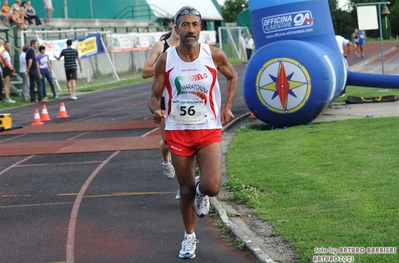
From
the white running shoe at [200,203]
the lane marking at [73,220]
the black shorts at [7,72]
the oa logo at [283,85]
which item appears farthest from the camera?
the black shorts at [7,72]

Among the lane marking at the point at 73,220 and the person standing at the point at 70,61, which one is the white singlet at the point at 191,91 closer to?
the lane marking at the point at 73,220

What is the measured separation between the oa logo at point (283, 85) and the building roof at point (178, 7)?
3843 centimetres

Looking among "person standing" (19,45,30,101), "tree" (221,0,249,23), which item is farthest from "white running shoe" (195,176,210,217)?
"tree" (221,0,249,23)

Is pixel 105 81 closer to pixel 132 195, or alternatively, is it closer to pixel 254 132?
pixel 254 132

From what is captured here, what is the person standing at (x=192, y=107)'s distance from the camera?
6.52 m

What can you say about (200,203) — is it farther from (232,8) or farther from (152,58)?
(232,8)

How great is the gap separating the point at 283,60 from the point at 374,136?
2.83m

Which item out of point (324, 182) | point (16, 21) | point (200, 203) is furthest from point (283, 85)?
point (16, 21)

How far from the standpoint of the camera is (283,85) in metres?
14.6

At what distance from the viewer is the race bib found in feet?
21.6

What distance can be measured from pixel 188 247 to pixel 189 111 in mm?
1196

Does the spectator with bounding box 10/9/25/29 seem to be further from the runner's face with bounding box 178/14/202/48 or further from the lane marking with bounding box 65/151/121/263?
the runner's face with bounding box 178/14/202/48

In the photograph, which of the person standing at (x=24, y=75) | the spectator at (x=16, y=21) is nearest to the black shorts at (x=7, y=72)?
the person standing at (x=24, y=75)

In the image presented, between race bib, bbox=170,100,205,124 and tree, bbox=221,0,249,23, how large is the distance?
82772mm
